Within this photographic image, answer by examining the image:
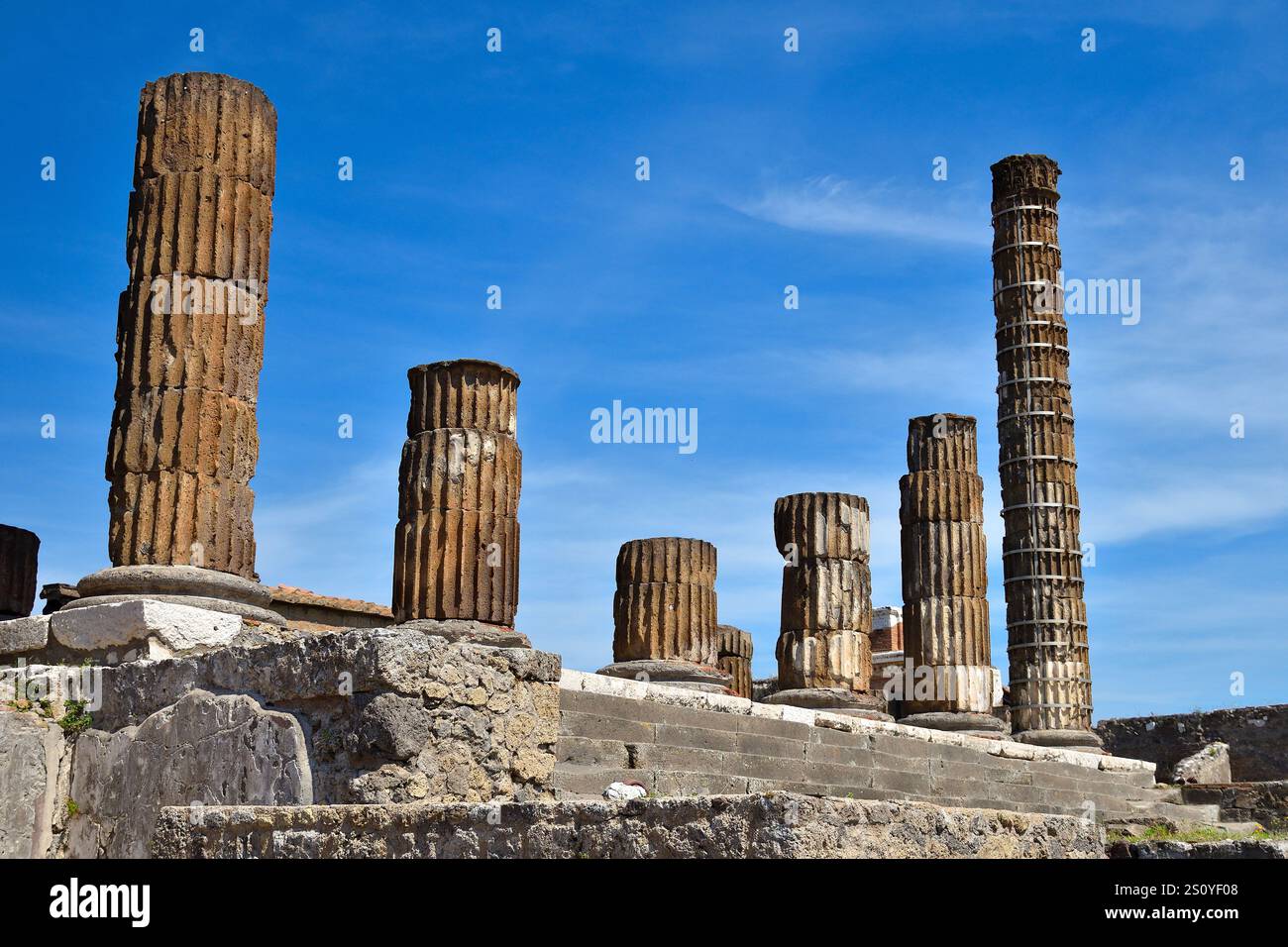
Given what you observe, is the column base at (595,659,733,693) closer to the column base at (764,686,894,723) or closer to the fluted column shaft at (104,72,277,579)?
the column base at (764,686,894,723)

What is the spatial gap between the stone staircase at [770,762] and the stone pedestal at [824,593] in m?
2.09

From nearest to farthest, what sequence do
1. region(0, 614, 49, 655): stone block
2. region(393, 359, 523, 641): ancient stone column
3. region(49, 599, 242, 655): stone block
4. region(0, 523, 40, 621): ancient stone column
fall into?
region(49, 599, 242, 655): stone block
region(0, 614, 49, 655): stone block
region(393, 359, 523, 641): ancient stone column
region(0, 523, 40, 621): ancient stone column

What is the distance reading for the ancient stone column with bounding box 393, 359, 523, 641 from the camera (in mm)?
10969

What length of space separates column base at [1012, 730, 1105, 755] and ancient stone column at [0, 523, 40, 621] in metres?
11.0

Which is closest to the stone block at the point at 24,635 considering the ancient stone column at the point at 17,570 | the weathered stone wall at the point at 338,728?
the weathered stone wall at the point at 338,728

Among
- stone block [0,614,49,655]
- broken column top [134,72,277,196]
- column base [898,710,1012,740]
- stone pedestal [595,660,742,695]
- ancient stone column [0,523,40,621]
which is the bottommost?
column base [898,710,1012,740]

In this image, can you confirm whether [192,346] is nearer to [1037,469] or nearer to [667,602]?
[667,602]

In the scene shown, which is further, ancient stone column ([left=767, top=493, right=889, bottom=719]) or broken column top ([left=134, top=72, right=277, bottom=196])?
ancient stone column ([left=767, top=493, right=889, bottom=719])

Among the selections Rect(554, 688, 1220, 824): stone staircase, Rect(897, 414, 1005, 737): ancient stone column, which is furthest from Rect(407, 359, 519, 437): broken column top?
Rect(897, 414, 1005, 737): ancient stone column

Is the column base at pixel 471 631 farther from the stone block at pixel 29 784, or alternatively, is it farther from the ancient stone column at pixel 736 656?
the ancient stone column at pixel 736 656

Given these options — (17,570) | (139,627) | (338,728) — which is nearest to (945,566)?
(17,570)
